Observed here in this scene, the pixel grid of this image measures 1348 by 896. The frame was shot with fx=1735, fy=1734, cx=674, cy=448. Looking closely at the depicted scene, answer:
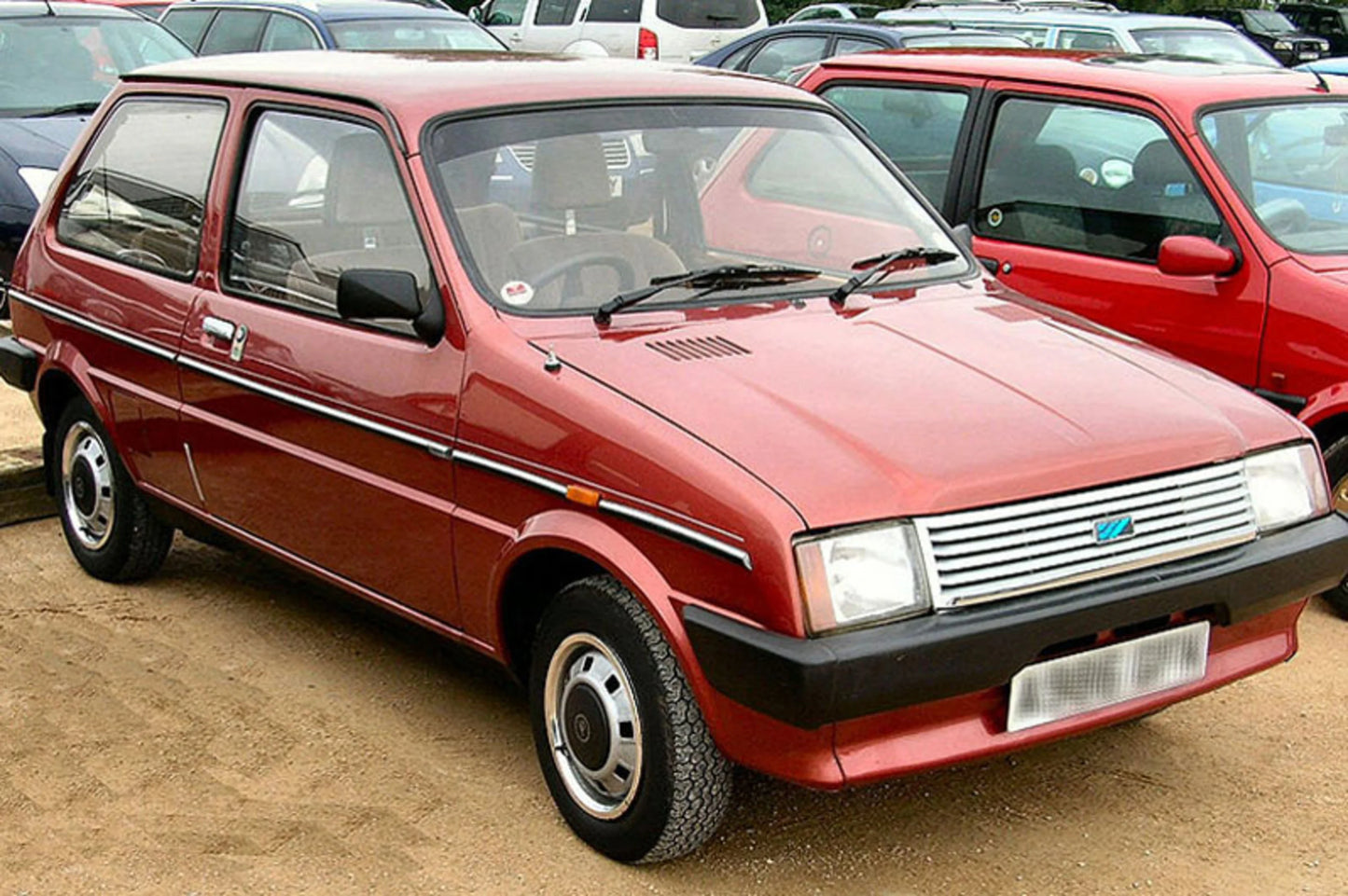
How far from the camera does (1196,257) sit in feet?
18.5

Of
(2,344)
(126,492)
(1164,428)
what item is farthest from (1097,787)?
(2,344)

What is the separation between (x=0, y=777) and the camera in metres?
4.34

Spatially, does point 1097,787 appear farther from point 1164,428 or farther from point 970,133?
point 970,133

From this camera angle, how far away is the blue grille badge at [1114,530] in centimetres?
364

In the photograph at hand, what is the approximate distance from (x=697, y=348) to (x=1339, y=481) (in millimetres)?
2537

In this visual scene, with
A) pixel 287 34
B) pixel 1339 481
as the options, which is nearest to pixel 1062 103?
pixel 1339 481

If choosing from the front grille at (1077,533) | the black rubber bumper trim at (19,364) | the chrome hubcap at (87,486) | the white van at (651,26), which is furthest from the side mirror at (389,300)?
the white van at (651,26)

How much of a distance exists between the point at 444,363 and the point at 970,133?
3075 millimetres

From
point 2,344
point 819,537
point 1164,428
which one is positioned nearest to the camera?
point 819,537

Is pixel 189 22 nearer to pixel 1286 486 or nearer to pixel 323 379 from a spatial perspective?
pixel 323 379

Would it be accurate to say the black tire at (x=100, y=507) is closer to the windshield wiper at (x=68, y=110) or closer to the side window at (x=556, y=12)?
the windshield wiper at (x=68, y=110)

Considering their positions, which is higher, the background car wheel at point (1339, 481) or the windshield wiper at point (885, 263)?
the windshield wiper at point (885, 263)

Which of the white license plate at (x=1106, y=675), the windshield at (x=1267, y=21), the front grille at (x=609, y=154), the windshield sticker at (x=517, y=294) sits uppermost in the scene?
the front grille at (x=609, y=154)

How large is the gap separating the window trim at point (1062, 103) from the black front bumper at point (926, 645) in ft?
7.61
